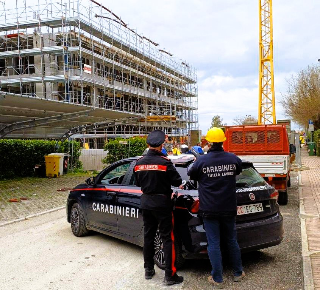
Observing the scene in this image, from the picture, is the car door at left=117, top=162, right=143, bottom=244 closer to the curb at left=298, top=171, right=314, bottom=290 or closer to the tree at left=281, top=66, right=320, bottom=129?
the curb at left=298, top=171, right=314, bottom=290

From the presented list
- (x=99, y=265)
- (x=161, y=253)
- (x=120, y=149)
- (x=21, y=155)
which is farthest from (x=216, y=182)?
(x=120, y=149)

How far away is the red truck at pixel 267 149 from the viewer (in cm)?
1012

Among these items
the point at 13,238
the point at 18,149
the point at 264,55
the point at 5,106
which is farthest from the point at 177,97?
the point at 13,238

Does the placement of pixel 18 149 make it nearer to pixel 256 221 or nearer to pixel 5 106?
pixel 5 106

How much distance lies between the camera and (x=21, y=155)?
58.6ft

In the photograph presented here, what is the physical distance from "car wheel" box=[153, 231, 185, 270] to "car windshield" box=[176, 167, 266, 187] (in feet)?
2.86

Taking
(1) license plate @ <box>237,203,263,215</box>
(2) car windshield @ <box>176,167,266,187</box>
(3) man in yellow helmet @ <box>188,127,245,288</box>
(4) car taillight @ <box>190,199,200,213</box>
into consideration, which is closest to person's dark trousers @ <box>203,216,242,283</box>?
(3) man in yellow helmet @ <box>188,127,245,288</box>

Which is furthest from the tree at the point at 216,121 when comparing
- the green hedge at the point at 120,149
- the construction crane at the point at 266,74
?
the green hedge at the point at 120,149

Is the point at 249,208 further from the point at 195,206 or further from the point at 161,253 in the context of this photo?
the point at 161,253

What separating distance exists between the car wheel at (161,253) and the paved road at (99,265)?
0.14 m

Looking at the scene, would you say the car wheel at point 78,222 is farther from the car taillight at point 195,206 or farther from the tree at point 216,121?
the tree at point 216,121

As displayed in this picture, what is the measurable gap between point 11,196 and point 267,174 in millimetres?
8092

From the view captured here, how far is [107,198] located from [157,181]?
6.04 ft

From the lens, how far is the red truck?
10.1 meters
